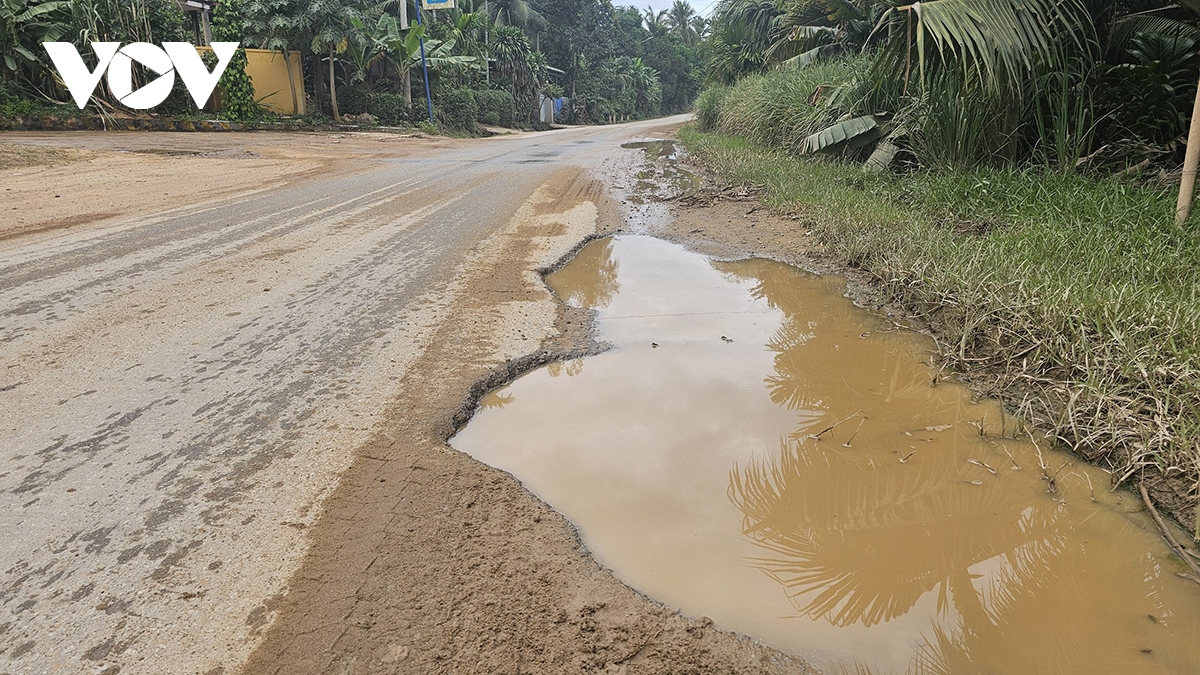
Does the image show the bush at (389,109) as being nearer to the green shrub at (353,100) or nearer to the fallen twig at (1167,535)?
the green shrub at (353,100)

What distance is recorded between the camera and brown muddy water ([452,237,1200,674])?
1849mm

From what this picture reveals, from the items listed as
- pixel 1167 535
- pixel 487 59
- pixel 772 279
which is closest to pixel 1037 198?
pixel 772 279

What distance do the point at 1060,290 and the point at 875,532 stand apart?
6.90ft

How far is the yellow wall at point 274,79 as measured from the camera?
21375 mm

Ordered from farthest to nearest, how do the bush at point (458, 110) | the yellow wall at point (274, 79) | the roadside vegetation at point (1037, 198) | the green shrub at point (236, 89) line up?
the bush at point (458, 110)
the yellow wall at point (274, 79)
the green shrub at point (236, 89)
the roadside vegetation at point (1037, 198)

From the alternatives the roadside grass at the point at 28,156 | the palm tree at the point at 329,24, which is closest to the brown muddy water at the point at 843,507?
the roadside grass at the point at 28,156

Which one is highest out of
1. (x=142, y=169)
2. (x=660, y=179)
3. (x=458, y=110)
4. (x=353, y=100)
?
(x=353, y=100)

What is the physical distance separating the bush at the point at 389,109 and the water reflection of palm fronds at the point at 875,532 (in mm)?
24108

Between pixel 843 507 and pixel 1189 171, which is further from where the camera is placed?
pixel 1189 171

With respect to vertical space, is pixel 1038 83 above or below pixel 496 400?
above

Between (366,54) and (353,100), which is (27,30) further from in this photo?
(353,100)

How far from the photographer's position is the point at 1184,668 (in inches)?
67.8

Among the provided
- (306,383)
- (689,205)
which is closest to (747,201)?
(689,205)

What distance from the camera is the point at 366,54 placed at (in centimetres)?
2205
